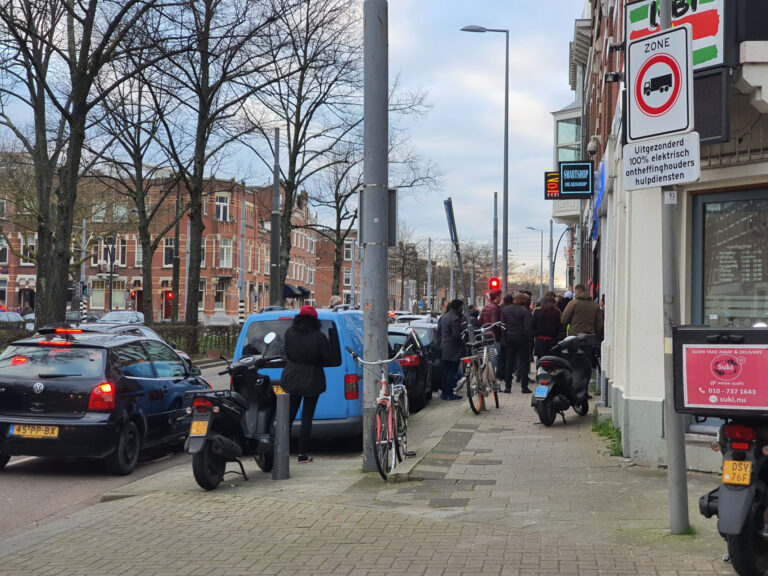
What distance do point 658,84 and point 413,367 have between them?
1016cm

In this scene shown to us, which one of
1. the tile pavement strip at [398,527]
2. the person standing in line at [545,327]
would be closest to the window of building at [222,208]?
the person standing in line at [545,327]

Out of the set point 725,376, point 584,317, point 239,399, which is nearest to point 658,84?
point 725,376

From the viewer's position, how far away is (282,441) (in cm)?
915

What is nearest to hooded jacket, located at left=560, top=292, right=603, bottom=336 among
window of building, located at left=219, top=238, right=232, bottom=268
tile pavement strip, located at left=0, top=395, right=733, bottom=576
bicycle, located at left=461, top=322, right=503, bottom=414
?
bicycle, located at left=461, top=322, right=503, bottom=414

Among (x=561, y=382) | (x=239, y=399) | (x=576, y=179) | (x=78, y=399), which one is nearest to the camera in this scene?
(x=239, y=399)

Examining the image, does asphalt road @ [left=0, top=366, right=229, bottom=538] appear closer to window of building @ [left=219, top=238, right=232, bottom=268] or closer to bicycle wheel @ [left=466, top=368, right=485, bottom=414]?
bicycle wheel @ [left=466, top=368, right=485, bottom=414]

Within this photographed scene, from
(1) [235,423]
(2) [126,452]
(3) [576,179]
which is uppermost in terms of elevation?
(3) [576,179]

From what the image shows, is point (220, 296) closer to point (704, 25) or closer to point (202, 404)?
point (202, 404)

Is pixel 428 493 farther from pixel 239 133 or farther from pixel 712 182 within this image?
pixel 239 133

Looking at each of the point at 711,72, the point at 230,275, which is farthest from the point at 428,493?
the point at 230,275

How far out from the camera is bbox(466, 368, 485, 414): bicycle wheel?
14227 millimetres

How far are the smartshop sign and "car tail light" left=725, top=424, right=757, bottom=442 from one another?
1674 cm

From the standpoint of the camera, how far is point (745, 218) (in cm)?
888

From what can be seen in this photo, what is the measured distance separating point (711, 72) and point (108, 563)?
6.14 meters
